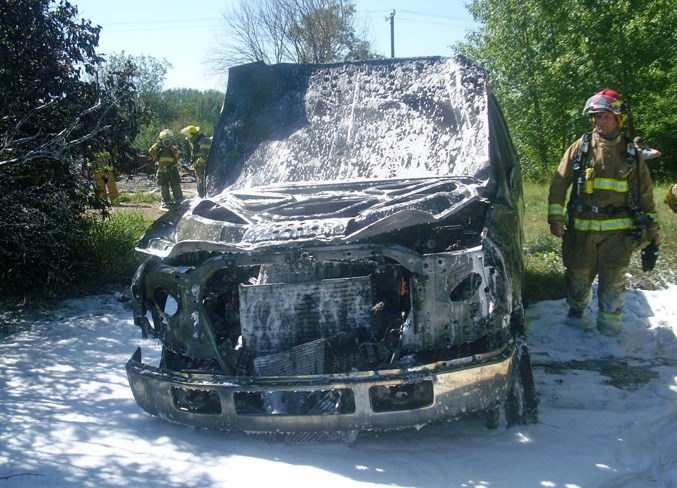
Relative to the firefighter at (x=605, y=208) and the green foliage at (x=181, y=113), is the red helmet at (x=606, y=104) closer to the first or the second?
the firefighter at (x=605, y=208)

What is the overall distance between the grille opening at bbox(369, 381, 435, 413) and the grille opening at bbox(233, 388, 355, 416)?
122mm

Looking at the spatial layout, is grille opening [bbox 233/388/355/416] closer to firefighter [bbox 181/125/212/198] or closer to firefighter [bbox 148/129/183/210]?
firefighter [bbox 181/125/212/198]

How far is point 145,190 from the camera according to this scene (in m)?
19.3

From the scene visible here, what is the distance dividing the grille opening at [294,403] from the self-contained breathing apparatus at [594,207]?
2.72m

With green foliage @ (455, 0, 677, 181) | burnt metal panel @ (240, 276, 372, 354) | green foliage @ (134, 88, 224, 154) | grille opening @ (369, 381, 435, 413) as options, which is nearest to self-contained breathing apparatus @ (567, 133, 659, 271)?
burnt metal panel @ (240, 276, 372, 354)

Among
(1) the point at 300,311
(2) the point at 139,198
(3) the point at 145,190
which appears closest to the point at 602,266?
(1) the point at 300,311

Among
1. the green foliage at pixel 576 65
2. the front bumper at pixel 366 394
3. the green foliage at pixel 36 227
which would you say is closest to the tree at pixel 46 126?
the green foliage at pixel 36 227

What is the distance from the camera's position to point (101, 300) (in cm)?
653

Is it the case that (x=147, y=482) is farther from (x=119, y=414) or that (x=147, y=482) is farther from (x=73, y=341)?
(x=73, y=341)

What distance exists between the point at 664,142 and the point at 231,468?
48.8 ft

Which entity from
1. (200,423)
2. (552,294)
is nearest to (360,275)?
(200,423)

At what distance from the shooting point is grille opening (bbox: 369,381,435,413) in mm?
3062

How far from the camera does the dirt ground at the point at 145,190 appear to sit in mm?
12956

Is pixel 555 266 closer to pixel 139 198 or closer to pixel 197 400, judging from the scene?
pixel 197 400
